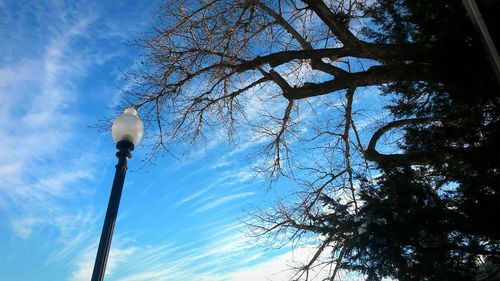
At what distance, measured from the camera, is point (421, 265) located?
13.2 ft

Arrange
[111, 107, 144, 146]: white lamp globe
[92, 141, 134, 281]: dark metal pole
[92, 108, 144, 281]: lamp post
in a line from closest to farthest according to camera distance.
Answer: [92, 141, 134, 281]: dark metal pole
[92, 108, 144, 281]: lamp post
[111, 107, 144, 146]: white lamp globe

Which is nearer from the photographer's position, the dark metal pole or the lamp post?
the dark metal pole

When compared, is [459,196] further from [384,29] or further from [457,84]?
[384,29]

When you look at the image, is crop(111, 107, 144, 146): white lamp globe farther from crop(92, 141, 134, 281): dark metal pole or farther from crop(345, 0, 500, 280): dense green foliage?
crop(345, 0, 500, 280): dense green foliage

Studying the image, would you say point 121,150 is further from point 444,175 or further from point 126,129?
point 444,175

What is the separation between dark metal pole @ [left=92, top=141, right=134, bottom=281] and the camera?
3.54 metres

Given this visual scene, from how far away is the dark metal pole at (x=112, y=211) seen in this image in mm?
3543

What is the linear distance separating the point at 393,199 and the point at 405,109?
1232mm

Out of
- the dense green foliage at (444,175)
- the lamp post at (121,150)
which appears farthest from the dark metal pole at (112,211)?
the dense green foliage at (444,175)

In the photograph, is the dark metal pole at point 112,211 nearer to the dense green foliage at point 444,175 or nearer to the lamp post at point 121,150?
the lamp post at point 121,150

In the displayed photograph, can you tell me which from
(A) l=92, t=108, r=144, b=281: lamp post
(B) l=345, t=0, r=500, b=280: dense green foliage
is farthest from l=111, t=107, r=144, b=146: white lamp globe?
(B) l=345, t=0, r=500, b=280: dense green foliage

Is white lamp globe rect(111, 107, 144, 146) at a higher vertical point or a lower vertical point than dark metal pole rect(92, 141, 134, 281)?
higher

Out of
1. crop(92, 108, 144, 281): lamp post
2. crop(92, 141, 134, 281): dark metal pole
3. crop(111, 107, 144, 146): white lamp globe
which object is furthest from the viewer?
crop(111, 107, 144, 146): white lamp globe

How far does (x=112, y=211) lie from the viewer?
12.8 feet
